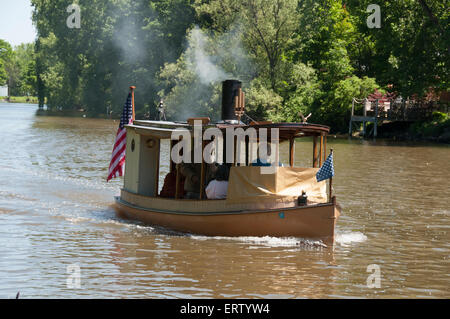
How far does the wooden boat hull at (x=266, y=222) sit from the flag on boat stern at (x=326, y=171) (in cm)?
58

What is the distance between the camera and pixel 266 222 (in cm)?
1399

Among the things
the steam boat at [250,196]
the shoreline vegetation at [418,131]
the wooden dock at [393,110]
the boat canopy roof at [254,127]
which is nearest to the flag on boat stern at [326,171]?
the steam boat at [250,196]

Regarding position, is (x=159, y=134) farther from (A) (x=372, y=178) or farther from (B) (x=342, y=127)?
(B) (x=342, y=127)

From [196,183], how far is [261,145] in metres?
1.98

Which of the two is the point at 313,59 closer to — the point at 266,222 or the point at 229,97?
the point at 229,97

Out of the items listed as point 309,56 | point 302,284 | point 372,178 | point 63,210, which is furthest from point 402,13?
point 302,284

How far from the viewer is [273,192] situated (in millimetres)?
14078

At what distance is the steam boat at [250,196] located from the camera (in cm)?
1380

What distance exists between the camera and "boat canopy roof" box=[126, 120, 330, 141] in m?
14.0

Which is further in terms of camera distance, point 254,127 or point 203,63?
A: point 203,63

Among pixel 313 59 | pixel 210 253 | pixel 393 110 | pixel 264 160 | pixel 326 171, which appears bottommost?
pixel 210 253

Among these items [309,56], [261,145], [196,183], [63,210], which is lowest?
[63,210]

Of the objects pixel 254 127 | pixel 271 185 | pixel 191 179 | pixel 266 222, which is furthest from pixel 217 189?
pixel 254 127

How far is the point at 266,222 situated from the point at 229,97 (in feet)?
13.7
